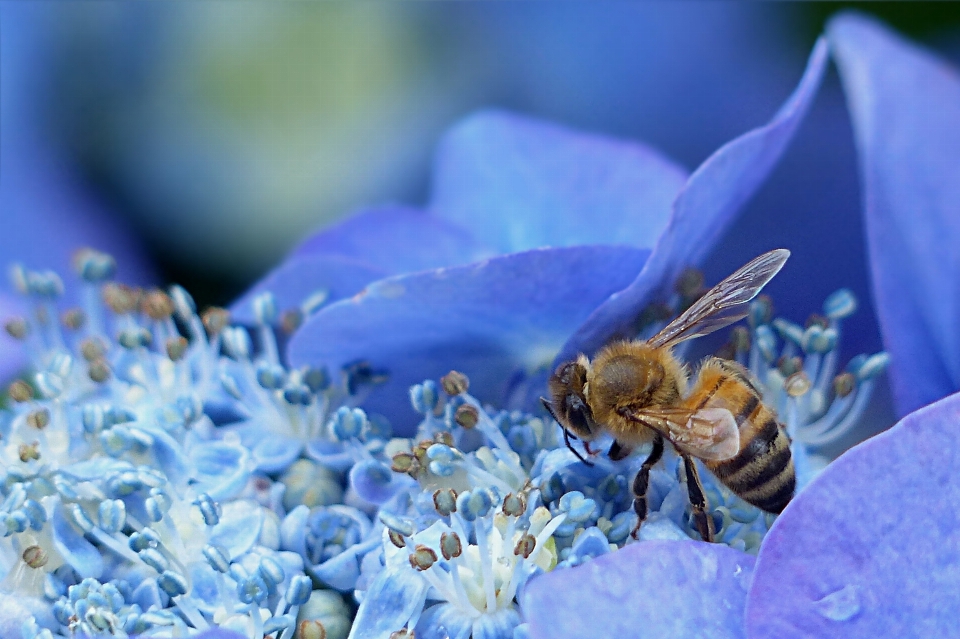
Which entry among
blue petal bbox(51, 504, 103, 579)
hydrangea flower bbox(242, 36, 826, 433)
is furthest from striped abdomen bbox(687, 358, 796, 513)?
blue petal bbox(51, 504, 103, 579)

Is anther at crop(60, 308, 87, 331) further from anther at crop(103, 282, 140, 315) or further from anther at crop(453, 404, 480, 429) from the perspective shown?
anther at crop(453, 404, 480, 429)

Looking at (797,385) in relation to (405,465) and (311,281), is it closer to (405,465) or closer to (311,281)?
(405,465)

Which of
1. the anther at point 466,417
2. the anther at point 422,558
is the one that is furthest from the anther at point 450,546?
the anther at point 466,417

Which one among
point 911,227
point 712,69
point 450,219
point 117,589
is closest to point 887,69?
point 911,227

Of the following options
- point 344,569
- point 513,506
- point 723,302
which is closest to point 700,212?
point 723,302

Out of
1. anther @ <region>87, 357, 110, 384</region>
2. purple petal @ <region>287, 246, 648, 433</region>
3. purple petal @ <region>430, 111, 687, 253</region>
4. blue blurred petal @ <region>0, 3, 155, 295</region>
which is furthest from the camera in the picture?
blue blurred petal @ <region>0, 3, 155, 295</region>

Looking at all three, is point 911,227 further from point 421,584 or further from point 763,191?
point 763,191
